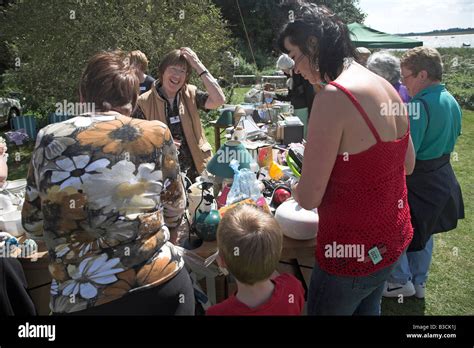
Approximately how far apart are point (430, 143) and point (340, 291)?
4.67ft

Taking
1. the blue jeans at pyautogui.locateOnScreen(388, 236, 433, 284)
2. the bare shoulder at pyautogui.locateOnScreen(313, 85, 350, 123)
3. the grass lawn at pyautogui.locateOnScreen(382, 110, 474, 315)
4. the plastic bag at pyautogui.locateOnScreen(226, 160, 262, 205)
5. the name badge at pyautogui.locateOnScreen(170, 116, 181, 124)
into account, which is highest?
the bare shoulder at pyautogui.locateOnScreen(313, 85, 350, 123)

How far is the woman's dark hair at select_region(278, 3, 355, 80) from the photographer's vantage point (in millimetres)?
1340

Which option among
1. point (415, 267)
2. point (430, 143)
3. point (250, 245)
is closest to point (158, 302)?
point (250, 245)

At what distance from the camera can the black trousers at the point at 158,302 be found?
1279mm

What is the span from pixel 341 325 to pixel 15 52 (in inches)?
345

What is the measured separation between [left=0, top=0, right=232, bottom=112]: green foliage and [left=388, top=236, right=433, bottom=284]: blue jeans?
20.0ft

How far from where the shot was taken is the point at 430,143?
7.72 ft

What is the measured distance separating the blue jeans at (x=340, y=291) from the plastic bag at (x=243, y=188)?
822 millimetres

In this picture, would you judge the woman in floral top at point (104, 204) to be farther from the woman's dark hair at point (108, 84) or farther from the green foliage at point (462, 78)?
the green foliage at point (462, 78)

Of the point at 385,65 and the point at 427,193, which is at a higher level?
the point at 385,65

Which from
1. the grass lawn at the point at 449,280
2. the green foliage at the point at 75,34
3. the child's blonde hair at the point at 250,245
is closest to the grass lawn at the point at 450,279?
the grass lawn at the point at 449,280

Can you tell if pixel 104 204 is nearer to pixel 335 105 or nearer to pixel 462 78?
pixel 335 105

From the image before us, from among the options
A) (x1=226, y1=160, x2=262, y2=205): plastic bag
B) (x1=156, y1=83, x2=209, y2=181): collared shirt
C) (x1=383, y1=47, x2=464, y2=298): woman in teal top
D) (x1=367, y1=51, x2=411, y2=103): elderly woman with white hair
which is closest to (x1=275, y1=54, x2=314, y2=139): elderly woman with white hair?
(x1=367, y1=51, x2=411, y2=103): elderly woman with white hair

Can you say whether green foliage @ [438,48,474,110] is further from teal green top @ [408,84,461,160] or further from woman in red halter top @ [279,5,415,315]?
woman in red halter top @ [279,5,415,315]
